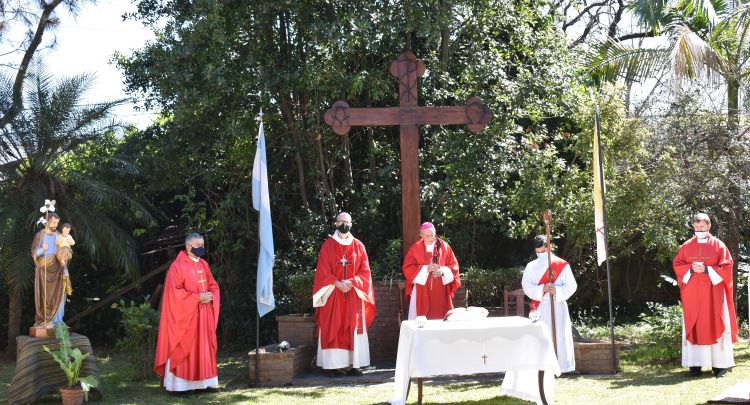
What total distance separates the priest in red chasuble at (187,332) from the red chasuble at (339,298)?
56.5 inches

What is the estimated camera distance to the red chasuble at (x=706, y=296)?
10.7m

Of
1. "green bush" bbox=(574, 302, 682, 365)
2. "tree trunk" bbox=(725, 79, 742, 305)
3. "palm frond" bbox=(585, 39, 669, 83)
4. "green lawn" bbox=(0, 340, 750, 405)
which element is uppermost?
"palm frond" bbox=(585, 39, 669, 83)

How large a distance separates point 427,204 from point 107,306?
6.41m

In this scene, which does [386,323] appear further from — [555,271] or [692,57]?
[692,57]

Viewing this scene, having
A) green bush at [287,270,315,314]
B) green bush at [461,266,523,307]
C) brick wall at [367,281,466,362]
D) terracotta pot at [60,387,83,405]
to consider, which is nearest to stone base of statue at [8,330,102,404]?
terracotta pot at [60,387,83,405]

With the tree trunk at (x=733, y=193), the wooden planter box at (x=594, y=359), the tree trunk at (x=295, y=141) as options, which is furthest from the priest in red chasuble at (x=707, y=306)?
the tree trunk at (x=295, y=141)

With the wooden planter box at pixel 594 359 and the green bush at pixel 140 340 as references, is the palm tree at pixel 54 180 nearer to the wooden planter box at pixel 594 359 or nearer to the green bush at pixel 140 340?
the green bush at pixel 140 340

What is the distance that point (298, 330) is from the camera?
39.9 ft

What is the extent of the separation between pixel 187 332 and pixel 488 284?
4.50 m

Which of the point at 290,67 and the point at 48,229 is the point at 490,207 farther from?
the point at 48,229

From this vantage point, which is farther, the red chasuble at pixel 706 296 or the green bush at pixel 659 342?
the green bush at pixel 659 342

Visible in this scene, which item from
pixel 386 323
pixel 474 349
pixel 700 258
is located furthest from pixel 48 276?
pixel 700 258

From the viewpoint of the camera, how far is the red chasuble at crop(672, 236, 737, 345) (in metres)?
10.7

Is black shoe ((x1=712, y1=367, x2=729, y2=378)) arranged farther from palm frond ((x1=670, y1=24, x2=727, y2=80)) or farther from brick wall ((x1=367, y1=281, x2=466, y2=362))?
palm frond ((x1=670, y1=24, x2=727, y2=80))
